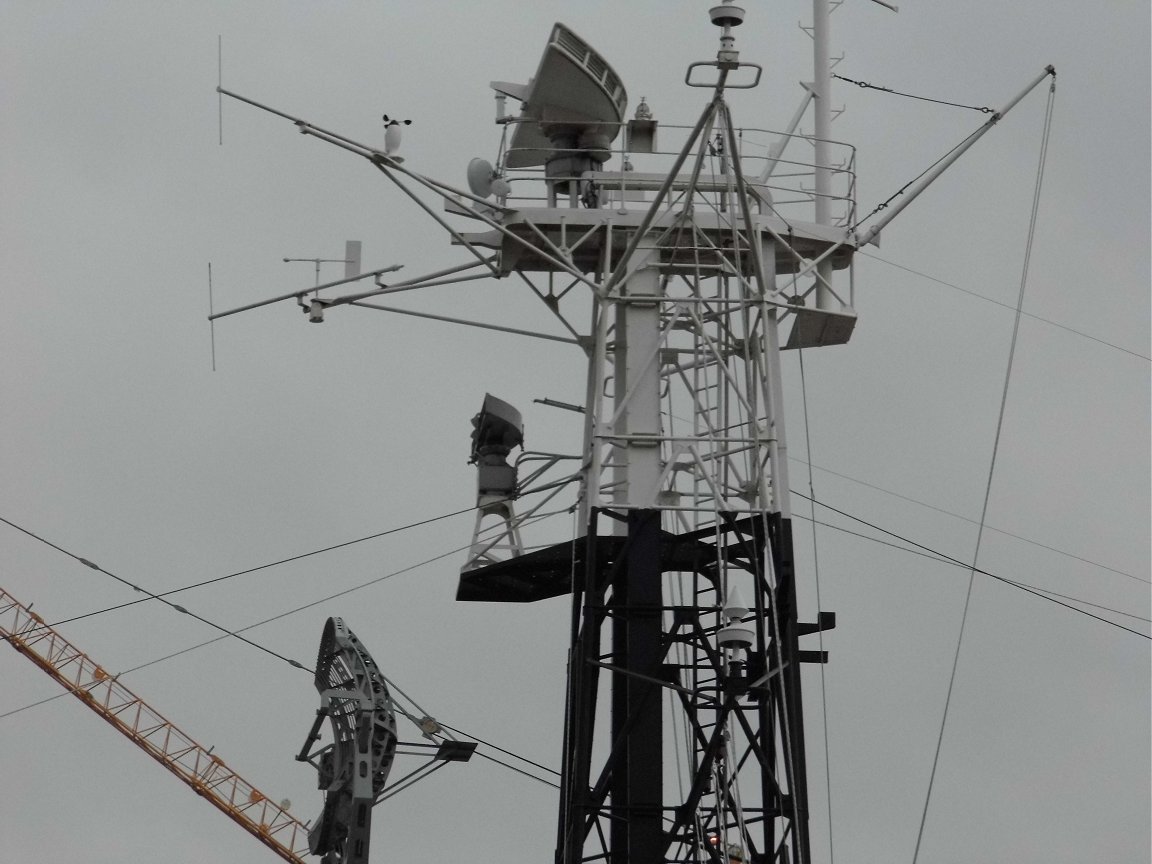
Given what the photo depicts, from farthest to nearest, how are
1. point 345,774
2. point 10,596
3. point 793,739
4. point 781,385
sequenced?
1. point 10,596
2. point 345,774
3. point 781,385
4. point 793,739

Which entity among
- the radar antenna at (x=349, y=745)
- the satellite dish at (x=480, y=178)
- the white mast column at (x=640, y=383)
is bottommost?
the radar antenna at (x=349, y=745)

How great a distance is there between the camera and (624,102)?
158 ft

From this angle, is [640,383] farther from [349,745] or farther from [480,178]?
[349,745]

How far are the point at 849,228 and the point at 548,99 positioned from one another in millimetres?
6231

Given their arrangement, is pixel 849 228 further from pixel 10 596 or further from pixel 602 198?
pixel 10 596

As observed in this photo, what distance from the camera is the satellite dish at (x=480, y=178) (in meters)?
47.6

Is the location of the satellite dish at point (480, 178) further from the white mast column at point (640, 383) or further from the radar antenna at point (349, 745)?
the radar antenna at point (349, 745)

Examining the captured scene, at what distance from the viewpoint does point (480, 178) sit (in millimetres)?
47625

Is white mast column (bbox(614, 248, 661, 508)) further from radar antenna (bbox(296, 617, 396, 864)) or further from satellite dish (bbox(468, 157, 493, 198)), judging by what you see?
radar antenna (bbox(296, 617, 396, 864))

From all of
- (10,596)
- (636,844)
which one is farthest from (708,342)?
(10,596)

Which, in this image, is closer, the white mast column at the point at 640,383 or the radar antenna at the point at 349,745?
the white mast column at the point at 640,383

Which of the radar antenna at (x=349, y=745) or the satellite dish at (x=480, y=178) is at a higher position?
the satellite dish at (x=480, y=178)

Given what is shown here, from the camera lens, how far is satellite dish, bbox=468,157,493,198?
156ft

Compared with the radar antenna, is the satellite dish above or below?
above
